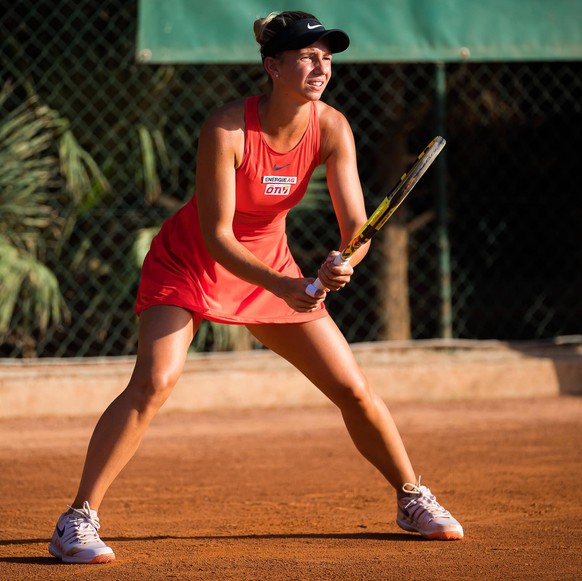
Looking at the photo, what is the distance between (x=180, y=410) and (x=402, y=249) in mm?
2011

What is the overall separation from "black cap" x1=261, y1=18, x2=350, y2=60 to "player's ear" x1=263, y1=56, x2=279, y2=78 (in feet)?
0.06

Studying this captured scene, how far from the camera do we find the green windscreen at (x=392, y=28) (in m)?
7.06

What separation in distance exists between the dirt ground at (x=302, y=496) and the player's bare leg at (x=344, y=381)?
293 millimetres

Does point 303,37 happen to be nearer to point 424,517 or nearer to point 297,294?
point 297,294

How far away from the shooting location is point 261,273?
3.87 m

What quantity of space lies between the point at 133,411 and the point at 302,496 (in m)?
1.37

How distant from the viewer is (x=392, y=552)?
404cm

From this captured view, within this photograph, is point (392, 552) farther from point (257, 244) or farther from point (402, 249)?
point (402, 249)

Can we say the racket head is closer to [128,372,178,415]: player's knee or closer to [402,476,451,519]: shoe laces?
[128,372,178,415]: player's knee

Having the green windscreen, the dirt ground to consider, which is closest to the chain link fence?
the green windscreen

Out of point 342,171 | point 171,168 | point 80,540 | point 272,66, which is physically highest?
point 272,66

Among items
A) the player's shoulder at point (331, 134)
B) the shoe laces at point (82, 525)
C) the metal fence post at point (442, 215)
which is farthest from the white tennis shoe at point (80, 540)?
the metal fence post at point (442, 215)

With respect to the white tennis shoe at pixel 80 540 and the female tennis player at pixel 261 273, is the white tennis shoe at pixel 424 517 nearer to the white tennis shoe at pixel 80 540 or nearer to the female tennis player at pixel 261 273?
the female tennis player at pixel 261 273

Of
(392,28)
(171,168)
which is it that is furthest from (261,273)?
(171,168)
